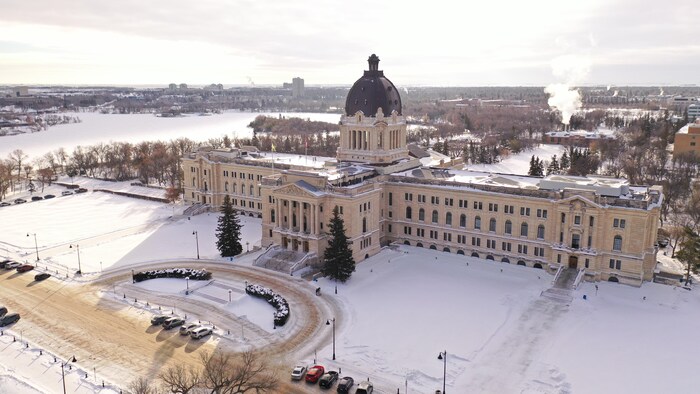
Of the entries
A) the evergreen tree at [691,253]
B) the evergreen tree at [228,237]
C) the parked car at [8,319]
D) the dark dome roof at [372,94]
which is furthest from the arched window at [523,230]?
the parked car at [8,319]

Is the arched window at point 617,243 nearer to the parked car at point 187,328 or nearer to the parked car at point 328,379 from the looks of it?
the parked car at point 328,379

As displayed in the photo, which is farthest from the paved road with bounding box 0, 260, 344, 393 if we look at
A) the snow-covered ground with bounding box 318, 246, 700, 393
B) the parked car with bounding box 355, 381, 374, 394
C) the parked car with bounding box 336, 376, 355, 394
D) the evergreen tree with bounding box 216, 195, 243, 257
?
the evergreen tree with bounding box 216, 195, 243, 257

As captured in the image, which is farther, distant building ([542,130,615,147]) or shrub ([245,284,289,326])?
distant building ([542,130,615,147])

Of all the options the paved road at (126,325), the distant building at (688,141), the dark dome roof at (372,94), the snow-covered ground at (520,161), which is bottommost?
the paved road at (126,325)

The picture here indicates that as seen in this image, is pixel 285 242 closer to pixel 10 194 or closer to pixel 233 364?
pixel 233 364

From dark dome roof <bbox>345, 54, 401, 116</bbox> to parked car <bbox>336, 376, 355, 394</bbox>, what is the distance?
49920mm

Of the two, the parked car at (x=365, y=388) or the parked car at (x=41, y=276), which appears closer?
the parked car at (x=365, y=388)

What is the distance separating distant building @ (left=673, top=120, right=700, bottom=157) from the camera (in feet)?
440

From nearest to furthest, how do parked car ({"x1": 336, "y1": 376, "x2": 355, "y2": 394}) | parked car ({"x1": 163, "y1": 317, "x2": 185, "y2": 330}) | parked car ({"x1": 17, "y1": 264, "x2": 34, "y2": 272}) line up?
parked car ({"x1": 336, "y1": 376, "x2": 355, "y2": 394})
parked car ({"x1": 163, "y1": 317, "x2": 185, "y2": 330})
parked car ({"x1": 17, "y1": 264, "x2": 34, "y2": 272})

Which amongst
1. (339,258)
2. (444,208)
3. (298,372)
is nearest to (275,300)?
(339,258)

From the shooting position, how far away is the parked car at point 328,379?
4250 centimetres

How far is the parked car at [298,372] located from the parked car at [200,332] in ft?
36.4

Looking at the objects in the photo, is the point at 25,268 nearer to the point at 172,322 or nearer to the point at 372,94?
the point at 172,322

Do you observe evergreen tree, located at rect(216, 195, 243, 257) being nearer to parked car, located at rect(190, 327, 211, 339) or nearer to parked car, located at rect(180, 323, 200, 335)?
parked car, located at rect(180, 323, 200, 335)
